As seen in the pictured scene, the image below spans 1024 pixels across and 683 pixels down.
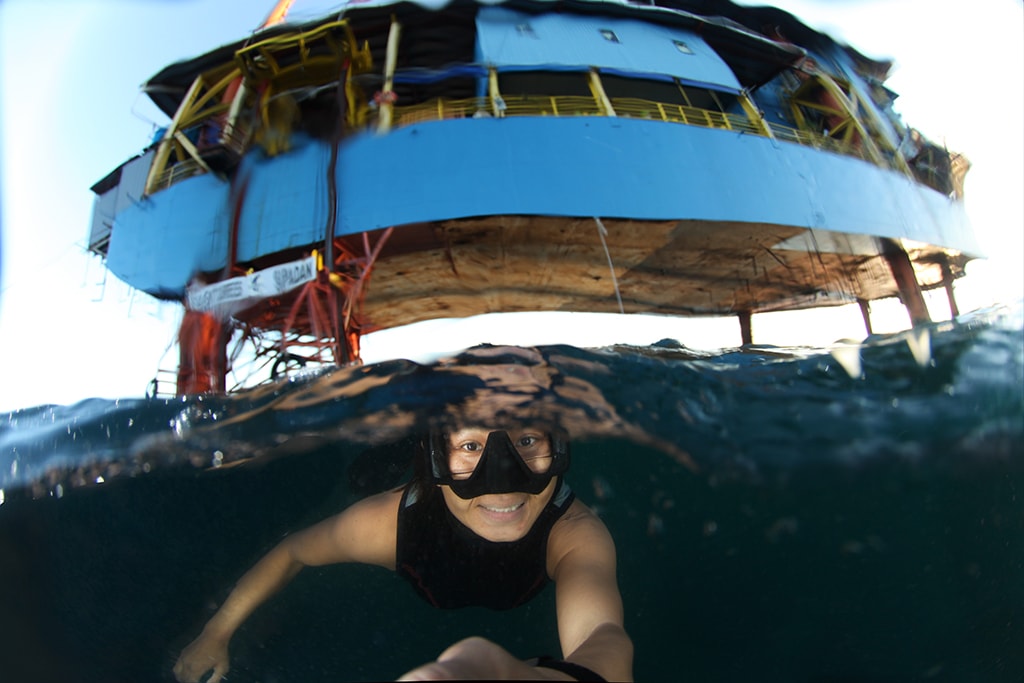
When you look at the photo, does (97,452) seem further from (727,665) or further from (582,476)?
(727,665)

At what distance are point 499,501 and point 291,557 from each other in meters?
1.78

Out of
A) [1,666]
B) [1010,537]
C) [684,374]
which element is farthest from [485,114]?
[1010,537]

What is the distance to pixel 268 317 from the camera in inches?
116

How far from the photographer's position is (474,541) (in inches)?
143

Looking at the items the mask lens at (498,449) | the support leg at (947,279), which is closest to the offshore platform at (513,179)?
the support leg at (947,279)

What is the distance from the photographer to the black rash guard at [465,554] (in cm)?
368

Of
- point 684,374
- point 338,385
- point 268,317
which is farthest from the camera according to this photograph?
point 684,374

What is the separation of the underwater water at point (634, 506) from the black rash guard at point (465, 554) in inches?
33.1

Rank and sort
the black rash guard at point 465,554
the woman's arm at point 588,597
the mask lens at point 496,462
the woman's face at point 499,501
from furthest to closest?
the black rash guard at point 465,554 < the woman's face at point 499,501 < the mask lens at point 496,462 < the woman's arm at point 588,597

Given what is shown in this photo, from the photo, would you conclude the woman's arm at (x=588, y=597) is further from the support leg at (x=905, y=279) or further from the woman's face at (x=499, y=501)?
the support leg at (x=905, y=279)

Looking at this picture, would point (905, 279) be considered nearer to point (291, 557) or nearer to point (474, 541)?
point (474, 541)

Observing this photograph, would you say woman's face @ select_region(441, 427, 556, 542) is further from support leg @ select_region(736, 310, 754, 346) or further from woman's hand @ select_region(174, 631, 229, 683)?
woman's hand @ select_region(174, 631, 229, 683)

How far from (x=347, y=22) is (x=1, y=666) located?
8.30 m

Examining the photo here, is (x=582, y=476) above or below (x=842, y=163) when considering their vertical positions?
below
